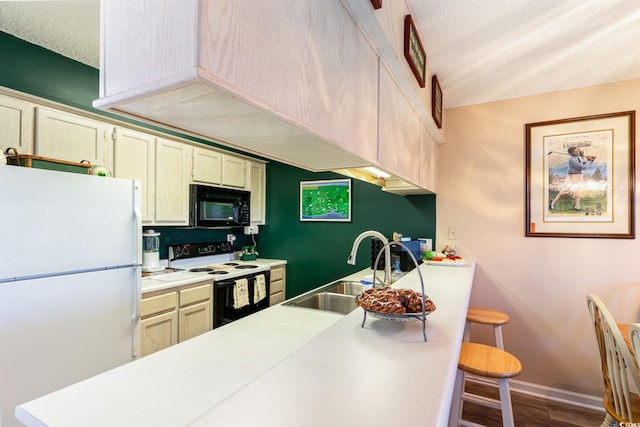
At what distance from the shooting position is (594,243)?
92.5 inches

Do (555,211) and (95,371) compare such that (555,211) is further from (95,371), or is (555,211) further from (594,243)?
(95,371)

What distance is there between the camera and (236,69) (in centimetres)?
64

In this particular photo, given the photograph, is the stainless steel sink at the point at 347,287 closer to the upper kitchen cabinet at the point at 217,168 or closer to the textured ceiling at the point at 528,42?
the textured ceiling at the point at 528,42

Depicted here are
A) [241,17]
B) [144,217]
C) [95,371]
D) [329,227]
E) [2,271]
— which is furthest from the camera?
[329,227]

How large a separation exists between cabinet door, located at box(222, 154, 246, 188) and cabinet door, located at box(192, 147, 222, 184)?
70 millimetres

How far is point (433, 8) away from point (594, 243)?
213 centimetres

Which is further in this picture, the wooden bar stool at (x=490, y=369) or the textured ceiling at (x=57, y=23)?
the textured ceiling at (x=57, y=23)

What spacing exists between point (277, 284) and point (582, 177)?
3.01 metres

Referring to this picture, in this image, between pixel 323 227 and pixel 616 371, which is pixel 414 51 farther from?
pixel 323 227

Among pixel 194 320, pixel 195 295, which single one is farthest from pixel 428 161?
pixel 194 320

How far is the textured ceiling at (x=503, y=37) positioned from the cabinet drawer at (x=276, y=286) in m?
2.60

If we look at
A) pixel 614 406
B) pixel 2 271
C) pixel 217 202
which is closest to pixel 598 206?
pixel 614 406

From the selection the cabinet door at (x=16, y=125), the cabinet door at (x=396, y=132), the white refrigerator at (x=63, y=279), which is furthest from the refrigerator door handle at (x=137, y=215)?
the cabinet door at (x=396, y=132)

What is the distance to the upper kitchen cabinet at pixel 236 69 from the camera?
1.94ft
